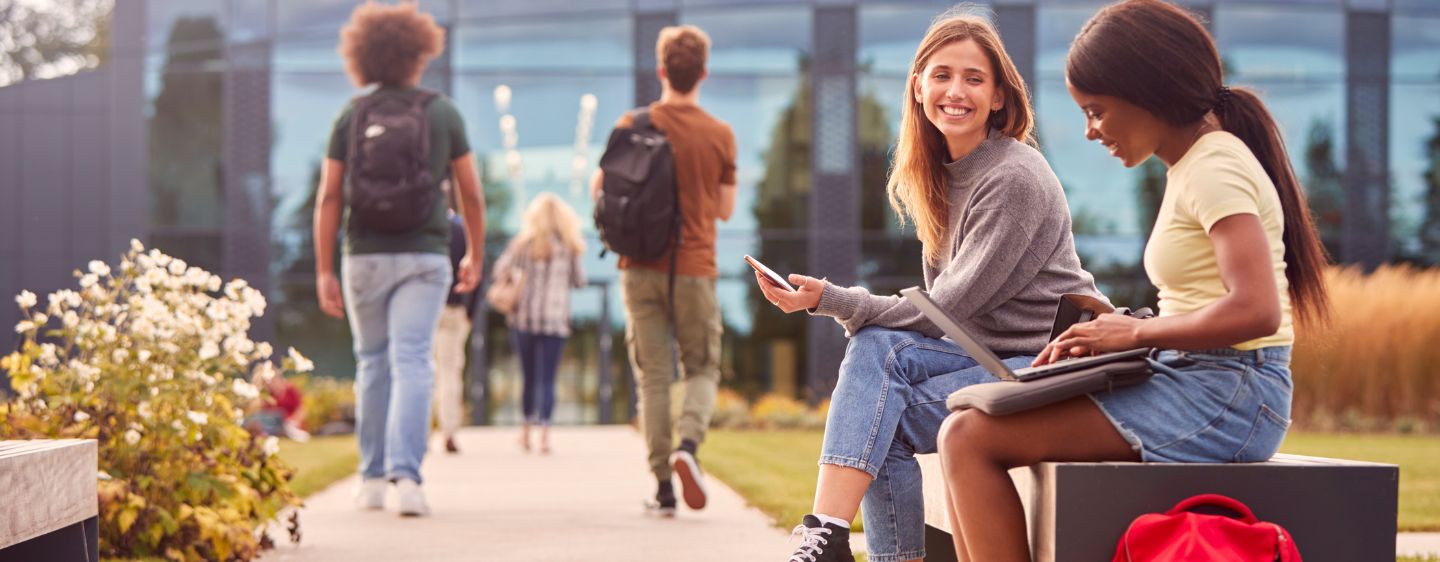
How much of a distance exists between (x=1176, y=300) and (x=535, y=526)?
360 centimetres

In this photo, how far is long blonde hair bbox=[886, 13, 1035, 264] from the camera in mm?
3715

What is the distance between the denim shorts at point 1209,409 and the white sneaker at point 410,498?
3848 mm

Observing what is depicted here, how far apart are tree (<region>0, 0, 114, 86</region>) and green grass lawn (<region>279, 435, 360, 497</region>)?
102ft

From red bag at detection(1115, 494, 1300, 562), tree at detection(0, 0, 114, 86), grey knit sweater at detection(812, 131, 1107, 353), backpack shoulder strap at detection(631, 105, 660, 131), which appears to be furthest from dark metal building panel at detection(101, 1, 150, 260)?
tree at detection(0, 0, 114, 86)

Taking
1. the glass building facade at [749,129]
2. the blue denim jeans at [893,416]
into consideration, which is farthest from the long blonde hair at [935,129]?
the glass building facade at [749,129]

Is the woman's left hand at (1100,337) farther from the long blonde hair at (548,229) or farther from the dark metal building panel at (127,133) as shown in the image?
the dark metal building panel at (127,133)

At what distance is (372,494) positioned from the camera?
6434 millimetres

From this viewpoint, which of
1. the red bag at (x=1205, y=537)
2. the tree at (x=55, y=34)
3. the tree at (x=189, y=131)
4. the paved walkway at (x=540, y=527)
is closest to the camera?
the red bag at (x=1205, y=537)

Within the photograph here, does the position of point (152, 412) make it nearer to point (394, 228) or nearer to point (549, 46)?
point (394, 228)

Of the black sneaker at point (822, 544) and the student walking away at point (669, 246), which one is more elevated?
the student walking away at point (669, 246)

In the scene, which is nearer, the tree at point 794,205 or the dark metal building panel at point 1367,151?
the tree at point 794,205

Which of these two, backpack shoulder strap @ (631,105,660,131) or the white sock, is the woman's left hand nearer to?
the white sock

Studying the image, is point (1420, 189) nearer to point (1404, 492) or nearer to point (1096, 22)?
point (1404, 492)

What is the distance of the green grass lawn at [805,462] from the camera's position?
6.51m
